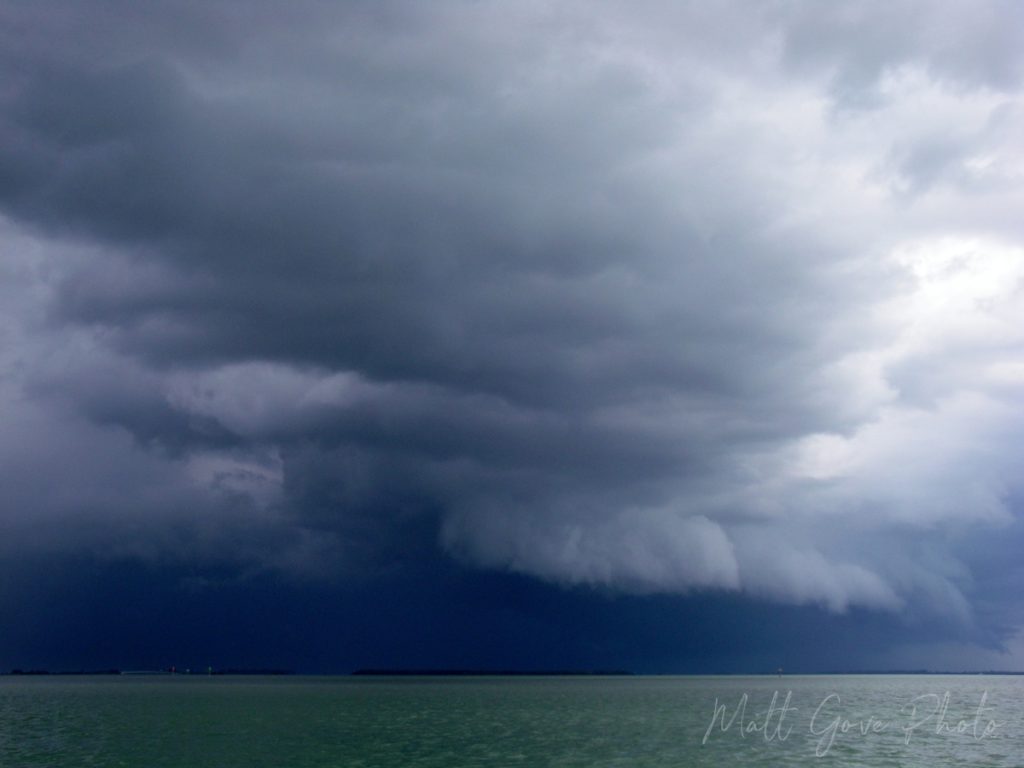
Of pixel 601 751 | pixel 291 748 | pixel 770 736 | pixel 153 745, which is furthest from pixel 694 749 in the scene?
pixel 153 745

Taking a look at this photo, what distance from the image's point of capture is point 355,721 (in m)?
166

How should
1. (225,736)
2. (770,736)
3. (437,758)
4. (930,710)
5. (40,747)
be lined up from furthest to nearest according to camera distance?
(930,710) < (225,736) < (770,736) < (40,747) < (437,758)

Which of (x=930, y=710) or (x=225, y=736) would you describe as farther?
(x=930, y=710)

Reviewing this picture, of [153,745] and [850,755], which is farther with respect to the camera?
[153,745]

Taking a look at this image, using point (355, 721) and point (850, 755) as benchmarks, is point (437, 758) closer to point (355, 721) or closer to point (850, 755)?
point (850, 755)

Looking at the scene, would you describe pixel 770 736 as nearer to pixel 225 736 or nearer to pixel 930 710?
pixel 225 736

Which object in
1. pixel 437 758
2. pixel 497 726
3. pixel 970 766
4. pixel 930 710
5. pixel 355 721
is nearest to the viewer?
pixel 970 766

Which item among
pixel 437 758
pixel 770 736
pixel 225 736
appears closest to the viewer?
pixel 437 758

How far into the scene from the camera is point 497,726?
149625 mm

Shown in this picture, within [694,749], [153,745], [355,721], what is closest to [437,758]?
[694,749]

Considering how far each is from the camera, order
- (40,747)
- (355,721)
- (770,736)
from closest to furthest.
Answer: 1. (40,747)
2. (770,736)
3. (355,721)

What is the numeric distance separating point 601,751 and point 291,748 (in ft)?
122

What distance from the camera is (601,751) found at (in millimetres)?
106250

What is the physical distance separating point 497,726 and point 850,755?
65.2 m
